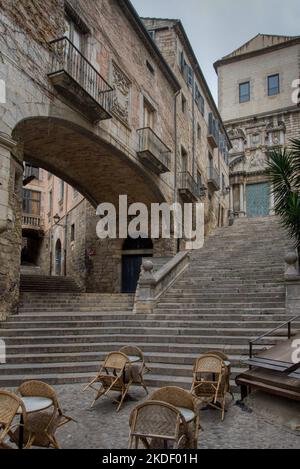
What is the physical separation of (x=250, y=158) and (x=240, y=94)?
27.5 feet

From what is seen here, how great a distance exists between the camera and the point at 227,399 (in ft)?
18.9

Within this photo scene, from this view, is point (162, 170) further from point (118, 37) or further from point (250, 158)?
point (250, 158)

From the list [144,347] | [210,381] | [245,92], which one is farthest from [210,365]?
[245,92]

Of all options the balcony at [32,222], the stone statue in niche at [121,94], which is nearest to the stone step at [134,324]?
the stone statue in niche at [121,94]

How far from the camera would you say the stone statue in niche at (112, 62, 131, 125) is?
42.3 ft

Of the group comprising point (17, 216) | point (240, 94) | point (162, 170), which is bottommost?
point (17, 216)

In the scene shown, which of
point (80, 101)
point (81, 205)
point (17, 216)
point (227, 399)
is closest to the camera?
point (227, 399)

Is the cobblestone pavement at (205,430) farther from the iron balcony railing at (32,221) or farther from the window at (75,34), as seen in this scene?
the iron balcony railing at (32,221)

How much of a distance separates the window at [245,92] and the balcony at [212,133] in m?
10.4

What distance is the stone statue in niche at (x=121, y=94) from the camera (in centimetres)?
1288

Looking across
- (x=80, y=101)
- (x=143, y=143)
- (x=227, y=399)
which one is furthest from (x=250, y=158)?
(x=227, y=399)

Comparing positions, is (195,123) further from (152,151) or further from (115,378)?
(115,378)

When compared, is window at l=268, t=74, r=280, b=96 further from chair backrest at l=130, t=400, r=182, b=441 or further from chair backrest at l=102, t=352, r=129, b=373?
chair backrest at l=130, t=400, r=182, b=441

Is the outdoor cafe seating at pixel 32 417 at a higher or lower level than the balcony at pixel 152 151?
lower
